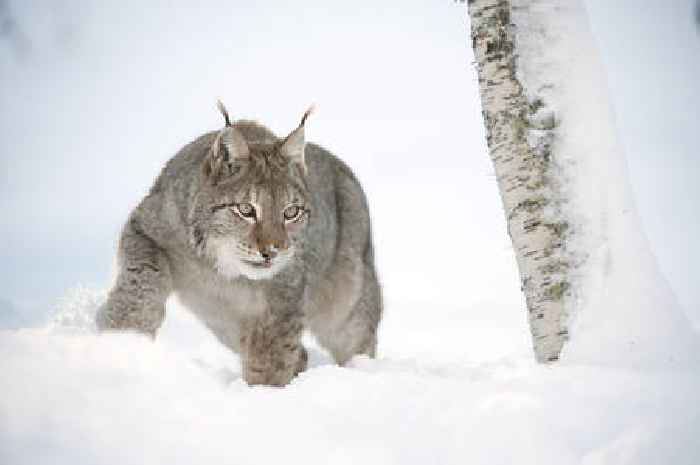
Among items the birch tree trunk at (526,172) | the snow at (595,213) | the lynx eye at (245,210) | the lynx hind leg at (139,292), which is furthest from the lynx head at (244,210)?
the snow at (595,213)

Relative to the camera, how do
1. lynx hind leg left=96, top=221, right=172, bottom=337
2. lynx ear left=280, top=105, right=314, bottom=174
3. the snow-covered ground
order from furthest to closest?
lynx ear left=280, top=105, right=314, bottom=174, lynx hind leg left=96, top=221, right=172, bottom=337, the snow-covered ground

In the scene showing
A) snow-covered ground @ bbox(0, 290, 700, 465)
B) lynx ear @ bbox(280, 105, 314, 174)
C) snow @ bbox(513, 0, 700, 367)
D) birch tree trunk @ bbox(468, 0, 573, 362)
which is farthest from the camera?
lynx ear @ bbox(280, 105, 314, 174)

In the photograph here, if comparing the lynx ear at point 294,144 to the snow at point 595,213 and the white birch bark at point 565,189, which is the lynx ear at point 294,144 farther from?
the snow at point 595,213

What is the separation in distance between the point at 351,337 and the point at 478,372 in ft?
4.94

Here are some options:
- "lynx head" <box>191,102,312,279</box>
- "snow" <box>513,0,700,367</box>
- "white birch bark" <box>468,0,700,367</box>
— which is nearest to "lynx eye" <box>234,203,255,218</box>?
"lynx head" <box>191,102,312,279</box>

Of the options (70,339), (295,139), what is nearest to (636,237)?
(295,139)

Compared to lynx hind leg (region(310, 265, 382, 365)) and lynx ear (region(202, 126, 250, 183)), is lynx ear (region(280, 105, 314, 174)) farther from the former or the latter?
lynx hind leg (region(310, 265, 382, 365))

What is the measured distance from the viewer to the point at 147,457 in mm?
2369

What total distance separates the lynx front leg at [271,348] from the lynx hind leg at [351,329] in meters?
0.98

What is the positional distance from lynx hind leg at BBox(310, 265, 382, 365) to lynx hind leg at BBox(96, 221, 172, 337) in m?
1.40

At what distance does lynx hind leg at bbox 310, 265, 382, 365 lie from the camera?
5.15m

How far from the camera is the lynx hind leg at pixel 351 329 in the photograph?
515cm

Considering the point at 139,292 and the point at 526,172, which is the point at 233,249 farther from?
the point at 526,172

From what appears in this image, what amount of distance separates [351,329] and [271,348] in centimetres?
122
